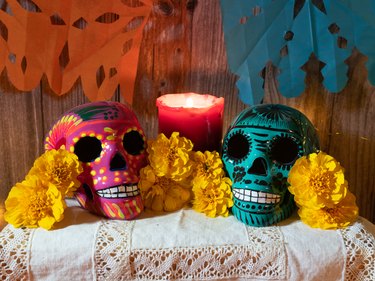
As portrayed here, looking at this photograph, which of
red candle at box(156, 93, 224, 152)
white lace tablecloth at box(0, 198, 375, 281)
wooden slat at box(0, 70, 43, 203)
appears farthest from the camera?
wooden slat at box(0, 70, 43, 203)

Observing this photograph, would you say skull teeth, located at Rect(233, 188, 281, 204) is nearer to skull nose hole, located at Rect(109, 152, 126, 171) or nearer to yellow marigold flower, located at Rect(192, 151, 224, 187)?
yellow marigold flower, located at Rect(192, 151, 224, 187)

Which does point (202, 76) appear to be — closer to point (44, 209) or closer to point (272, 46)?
point (272, 46)

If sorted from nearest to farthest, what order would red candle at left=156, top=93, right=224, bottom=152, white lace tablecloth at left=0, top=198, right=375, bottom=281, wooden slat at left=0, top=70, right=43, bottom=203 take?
white lace tablecloth at left=0, top=198, right=375, bottom=281 < red candle at left=156, top=93, right=224, bottom=152 < wooden slat at left=0, top=70, right=43, bottom=203

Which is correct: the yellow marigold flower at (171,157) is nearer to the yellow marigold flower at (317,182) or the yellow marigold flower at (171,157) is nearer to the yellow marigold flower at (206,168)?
the yellow marigold flower at (206,168)

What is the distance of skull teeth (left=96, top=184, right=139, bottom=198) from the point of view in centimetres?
70

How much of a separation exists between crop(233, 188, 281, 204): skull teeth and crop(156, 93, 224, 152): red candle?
13 cm

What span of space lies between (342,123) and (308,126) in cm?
22

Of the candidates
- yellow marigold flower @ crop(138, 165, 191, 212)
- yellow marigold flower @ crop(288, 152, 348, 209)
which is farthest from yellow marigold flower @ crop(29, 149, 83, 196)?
yellow marigold flower @ crop(288, 152, 348, 209)

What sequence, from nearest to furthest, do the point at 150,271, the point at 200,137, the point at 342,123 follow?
1. the point at 150,271
2. the point at 200,137
3. the point at 342,123

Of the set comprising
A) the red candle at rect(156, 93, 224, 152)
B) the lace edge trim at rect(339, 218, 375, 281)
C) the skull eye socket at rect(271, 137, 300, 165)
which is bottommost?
the lace edge trim at rect(339, 218, 375, 281)

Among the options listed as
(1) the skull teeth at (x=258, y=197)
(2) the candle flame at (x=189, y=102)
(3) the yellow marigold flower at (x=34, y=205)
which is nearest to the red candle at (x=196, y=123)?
(2) the candle flame at (x=189, y=102)

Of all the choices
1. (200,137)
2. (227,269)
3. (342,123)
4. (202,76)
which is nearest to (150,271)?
(227,269)

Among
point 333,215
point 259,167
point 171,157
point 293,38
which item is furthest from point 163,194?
point 293,38

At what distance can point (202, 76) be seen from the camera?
0.90 metres
